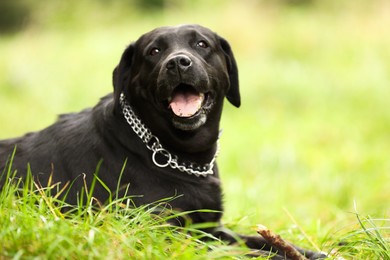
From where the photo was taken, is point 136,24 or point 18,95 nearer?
point 18,95

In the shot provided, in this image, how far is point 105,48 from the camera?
12227 mm

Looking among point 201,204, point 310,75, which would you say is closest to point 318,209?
point 201,204

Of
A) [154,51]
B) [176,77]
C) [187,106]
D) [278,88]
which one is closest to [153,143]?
[187,106]

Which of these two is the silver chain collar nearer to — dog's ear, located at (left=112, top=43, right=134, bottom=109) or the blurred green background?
dog's ear, located at (left=112, top=43, right=134, bottom=109)

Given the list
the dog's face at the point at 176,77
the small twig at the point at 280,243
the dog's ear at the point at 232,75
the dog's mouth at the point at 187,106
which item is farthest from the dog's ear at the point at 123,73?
the small twig at the point at 280,243

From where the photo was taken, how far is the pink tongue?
12.3 feet

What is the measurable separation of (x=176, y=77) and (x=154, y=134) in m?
0.42

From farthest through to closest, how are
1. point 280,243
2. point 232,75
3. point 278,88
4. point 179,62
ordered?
point 278,88 → point 232,75 → point 179,62 → point 280,243

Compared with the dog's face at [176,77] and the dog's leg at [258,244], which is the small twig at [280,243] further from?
the dog's face at [176,77]

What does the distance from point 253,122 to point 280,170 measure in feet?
6.71

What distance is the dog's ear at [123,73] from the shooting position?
388 centimetres

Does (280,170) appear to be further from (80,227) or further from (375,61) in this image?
(80,227)

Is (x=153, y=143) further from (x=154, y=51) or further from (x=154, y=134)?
(x=154, y=51)

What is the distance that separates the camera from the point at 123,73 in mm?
3982
